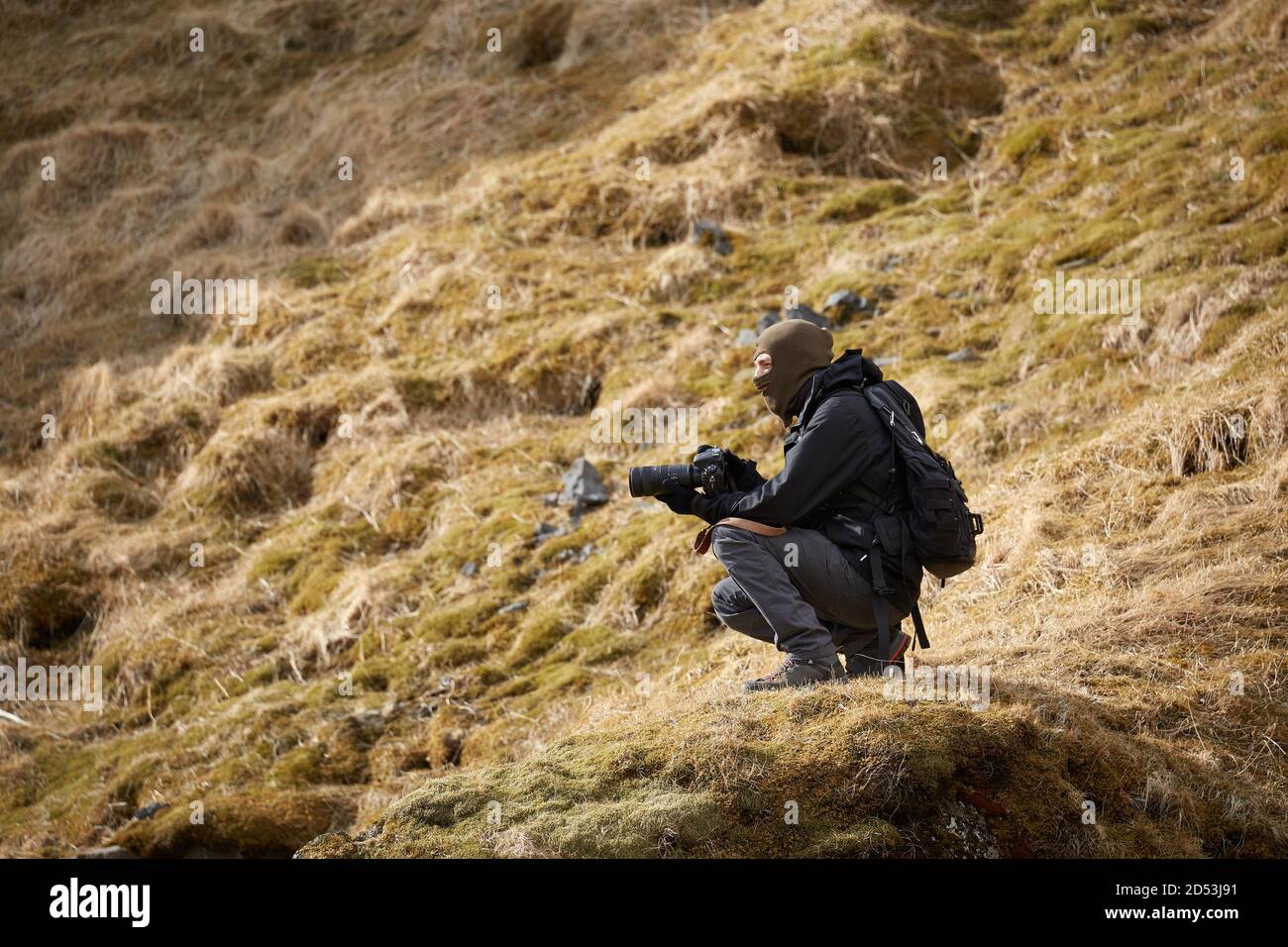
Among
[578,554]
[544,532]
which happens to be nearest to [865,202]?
[544,532]

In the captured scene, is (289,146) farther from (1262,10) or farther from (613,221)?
(1262,10)

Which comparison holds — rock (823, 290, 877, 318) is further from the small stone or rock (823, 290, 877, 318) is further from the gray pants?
the gray pants

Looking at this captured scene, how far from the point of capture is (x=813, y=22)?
18.2 meters

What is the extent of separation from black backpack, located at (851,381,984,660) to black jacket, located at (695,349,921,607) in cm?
4

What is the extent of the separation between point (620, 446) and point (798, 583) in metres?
6.26

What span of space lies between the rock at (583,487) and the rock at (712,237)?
4.20 m

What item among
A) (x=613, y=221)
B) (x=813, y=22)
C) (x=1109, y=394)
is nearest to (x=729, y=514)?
(x=1109, y=394)

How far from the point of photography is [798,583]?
615 cm

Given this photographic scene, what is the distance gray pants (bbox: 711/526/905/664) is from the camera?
6027 mm

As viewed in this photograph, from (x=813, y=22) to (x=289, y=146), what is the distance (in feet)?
32.0

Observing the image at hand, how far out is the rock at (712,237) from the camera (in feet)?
48.1

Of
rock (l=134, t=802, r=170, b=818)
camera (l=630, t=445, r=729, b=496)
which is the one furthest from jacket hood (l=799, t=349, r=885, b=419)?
rock (l=134, t=802, r=170, b=818)

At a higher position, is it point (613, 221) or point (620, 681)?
point (613, 221)

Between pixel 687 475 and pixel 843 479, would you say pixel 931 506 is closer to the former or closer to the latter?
pixel 843 479
